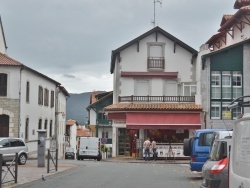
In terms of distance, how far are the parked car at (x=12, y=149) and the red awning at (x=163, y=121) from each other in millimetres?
12012

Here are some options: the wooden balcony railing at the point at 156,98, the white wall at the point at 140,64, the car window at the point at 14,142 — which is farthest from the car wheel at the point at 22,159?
the white wall at the point at 140,64

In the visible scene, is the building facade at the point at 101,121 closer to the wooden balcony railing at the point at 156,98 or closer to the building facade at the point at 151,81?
the building facade at the point at 151,81

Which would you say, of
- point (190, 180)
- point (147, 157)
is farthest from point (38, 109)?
point (190, 180)

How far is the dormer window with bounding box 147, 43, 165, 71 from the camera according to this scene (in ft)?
144

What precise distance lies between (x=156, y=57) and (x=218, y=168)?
3524 centimetres

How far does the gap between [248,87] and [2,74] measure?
19.6 meters

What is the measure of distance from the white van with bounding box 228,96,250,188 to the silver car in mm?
2567

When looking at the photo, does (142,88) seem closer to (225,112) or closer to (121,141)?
(121,141)

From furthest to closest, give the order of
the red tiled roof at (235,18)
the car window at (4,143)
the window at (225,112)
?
the window at (225,112)
the red tiled roof at (235,18)
the car window at (4,143)

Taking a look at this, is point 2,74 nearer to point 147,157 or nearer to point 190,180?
point 147,157

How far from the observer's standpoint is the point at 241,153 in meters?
6.14

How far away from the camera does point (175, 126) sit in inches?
1583

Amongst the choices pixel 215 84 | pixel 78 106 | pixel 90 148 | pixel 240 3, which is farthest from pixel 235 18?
pixel 78 106

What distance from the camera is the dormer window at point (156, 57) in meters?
43.9
